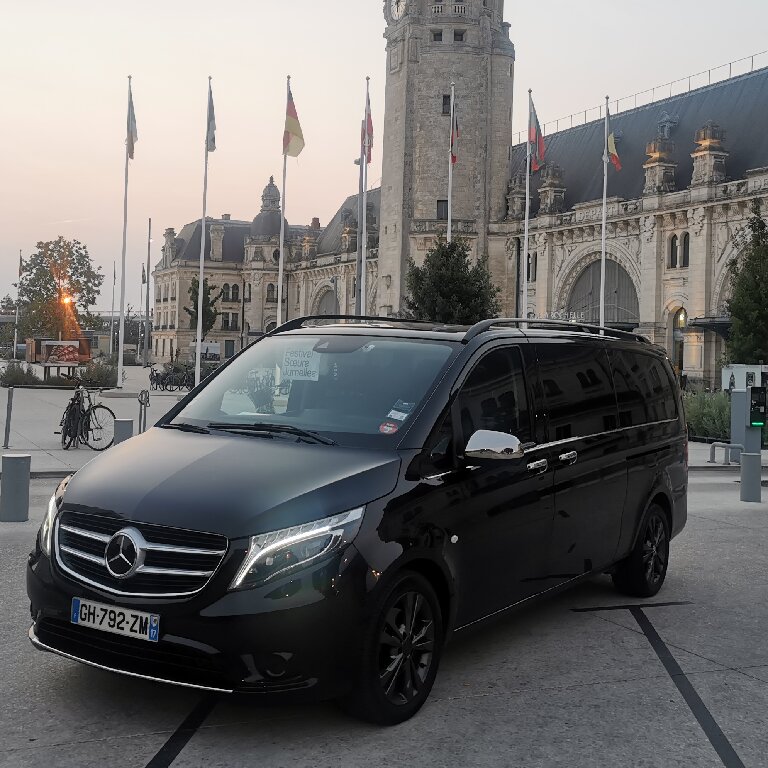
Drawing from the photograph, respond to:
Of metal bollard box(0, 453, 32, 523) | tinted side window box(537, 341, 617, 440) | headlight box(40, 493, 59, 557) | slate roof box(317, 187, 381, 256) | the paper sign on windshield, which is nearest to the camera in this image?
headlight box(40, 493, 59, 557)

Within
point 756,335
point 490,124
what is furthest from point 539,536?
point 490,124

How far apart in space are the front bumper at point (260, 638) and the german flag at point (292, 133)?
96.5 feet

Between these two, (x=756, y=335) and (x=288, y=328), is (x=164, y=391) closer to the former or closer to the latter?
(x=756, y=335)

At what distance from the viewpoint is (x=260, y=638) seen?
4.14 m

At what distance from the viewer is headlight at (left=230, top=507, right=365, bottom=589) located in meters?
4.17

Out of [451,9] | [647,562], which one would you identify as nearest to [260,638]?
[647,562]

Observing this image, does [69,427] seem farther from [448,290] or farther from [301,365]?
[448,290]

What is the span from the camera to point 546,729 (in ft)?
15.0

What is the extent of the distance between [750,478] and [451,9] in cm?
5308

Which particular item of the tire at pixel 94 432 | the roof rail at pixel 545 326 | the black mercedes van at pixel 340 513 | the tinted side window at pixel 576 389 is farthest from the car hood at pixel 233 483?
the tire at pixel 94 432

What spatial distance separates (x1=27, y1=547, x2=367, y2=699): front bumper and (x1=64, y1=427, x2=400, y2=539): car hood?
0.26 m

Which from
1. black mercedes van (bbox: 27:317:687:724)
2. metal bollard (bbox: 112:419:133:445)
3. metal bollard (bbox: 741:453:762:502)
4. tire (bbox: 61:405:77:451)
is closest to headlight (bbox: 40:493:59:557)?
black mercedes van (bbox: 27:317:687:724)

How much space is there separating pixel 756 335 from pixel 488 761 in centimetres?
2963

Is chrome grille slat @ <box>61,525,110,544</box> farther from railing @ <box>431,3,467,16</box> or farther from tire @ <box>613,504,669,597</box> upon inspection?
railing @ <box>431,3,467,16</box>
